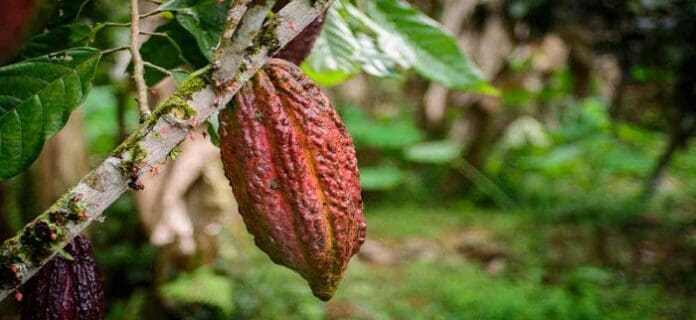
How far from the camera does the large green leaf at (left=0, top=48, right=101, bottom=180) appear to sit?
62 cm

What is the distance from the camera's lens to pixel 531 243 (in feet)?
13.3

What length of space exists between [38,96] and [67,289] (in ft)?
0.64

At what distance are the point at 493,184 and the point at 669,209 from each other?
1.40 meters

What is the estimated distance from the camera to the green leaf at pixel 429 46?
3.21 ft

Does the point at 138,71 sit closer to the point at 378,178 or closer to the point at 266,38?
the point at 266,38

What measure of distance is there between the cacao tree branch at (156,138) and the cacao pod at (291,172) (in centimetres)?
5

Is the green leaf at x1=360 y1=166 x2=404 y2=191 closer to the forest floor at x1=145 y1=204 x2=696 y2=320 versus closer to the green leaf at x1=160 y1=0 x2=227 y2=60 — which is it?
the forest floor at x1=145 y1=204 x2=696 y2=320

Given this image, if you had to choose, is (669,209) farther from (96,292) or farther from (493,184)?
(96,292)

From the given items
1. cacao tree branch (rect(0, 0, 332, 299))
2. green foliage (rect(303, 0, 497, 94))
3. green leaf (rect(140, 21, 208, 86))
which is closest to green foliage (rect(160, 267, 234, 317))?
green foliage (rect(303, 0, 497, 94))

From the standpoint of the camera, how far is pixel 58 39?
28.1 inches

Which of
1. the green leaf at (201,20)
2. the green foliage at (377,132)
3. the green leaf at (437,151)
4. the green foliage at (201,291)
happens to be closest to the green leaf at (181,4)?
the green leaf at (201,20)

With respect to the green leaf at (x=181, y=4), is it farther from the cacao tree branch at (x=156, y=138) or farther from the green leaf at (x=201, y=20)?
the cacao tree branch at (x=156, y=138)

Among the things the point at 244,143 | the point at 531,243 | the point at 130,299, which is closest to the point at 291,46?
the point at 244,143

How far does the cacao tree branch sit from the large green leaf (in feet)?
0.53
